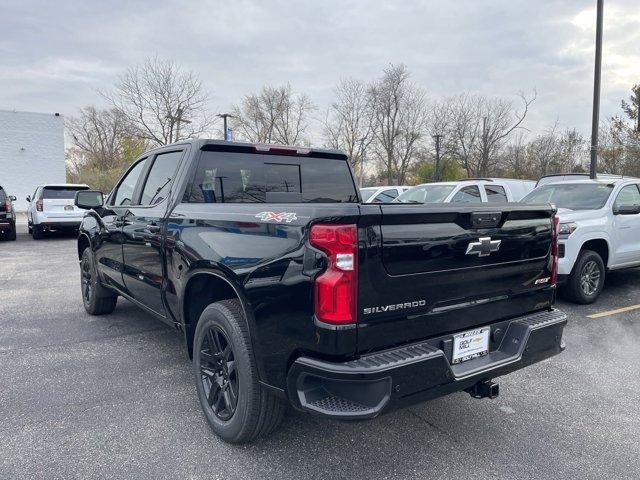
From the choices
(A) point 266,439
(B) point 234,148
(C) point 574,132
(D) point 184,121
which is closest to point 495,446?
(A) point 266,439

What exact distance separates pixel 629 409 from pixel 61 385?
4.47 m

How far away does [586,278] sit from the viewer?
6.24 metres

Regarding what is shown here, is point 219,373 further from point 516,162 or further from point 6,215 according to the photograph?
point 516,162

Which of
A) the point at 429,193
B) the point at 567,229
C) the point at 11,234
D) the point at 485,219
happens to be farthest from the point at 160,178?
the point at 11,234

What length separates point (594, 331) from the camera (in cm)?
522

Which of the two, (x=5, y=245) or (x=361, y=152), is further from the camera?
(x=361, y=152)

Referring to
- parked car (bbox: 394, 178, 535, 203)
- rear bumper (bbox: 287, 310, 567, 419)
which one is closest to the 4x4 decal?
rear bumper (bbox: 287, 310, 567, 419)

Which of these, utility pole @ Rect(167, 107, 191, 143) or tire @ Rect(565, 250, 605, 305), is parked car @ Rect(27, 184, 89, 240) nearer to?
utility pole @ Rect(167, 107, 191, 143)

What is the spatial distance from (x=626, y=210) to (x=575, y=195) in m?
0.78

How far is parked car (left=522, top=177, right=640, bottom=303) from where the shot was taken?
6038 millimetres

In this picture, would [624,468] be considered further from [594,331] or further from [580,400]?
[594,331]

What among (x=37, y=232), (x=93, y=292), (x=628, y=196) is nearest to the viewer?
(x=93, y=292)

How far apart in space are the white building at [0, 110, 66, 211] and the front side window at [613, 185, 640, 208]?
29561 mm

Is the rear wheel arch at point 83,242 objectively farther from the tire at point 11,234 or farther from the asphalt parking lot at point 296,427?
the tire at point 11,234
